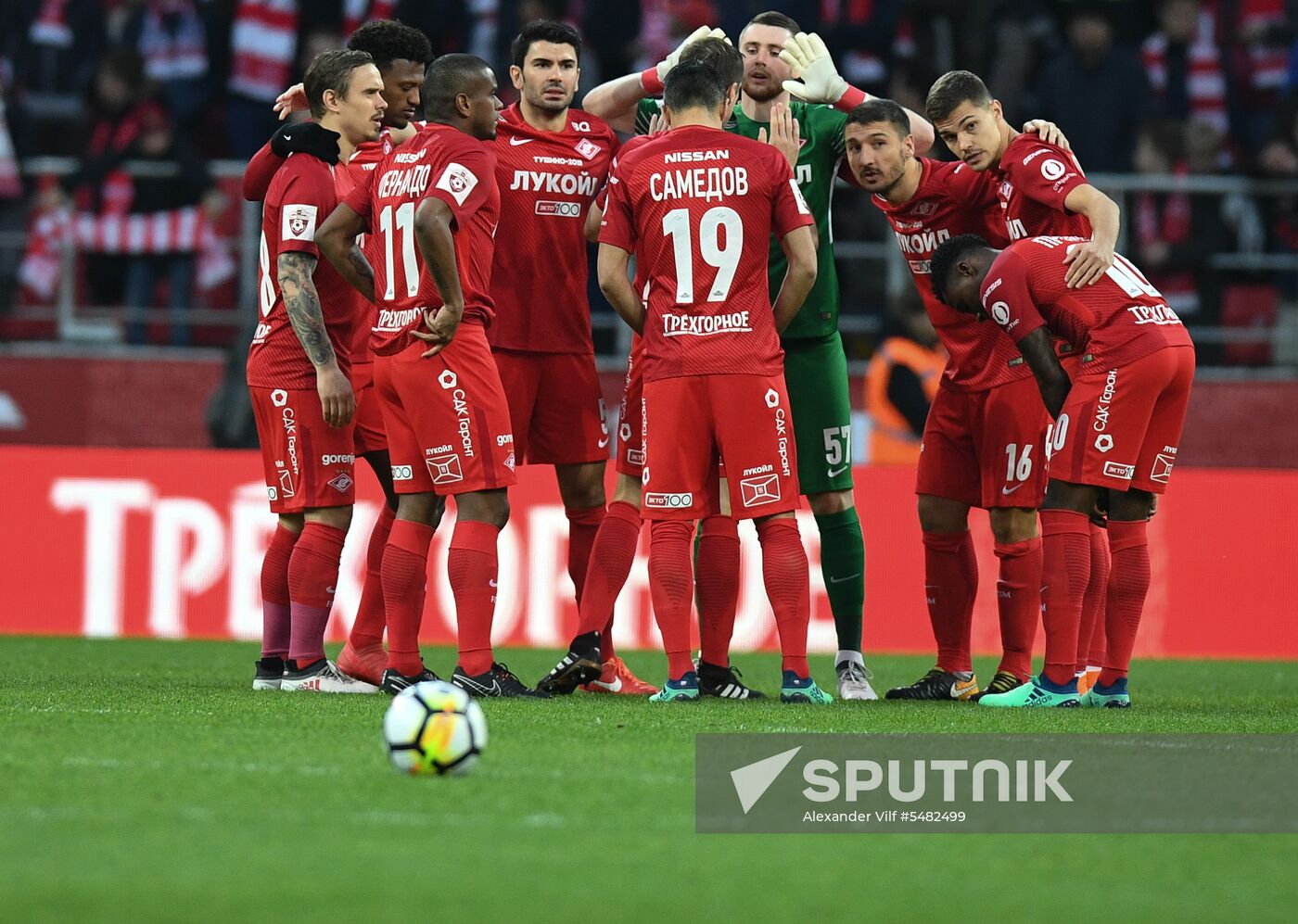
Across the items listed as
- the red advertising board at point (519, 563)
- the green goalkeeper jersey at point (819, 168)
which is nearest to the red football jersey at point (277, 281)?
the green goalkeeper jersey at point (819, 168)

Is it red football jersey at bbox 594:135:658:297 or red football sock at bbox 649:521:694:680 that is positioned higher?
red football jersey at bbox 594:135:658:297

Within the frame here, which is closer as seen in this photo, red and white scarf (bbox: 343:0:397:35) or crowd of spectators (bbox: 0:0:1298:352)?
crowd of spectators (bbox: 0:0:1298:352)

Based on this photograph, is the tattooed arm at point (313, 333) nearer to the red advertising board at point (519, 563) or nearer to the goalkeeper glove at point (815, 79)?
the goalkeeper glove at point (815, 79)

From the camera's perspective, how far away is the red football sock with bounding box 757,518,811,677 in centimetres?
692

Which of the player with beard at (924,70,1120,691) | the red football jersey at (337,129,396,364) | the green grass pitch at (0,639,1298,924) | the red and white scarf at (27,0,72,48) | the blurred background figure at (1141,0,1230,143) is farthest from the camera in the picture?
the red and white scarf at (27,0,72,48)

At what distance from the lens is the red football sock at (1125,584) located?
710 cm

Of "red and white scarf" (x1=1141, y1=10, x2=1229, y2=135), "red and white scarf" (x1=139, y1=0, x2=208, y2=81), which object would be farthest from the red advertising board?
"red and white scarf" (x1=139, y1=0, x2=208, y2=81)

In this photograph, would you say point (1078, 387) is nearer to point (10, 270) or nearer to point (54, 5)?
point (10, 270)

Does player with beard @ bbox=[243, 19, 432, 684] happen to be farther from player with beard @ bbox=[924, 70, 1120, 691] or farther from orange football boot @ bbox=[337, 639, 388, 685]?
player with beard @ bbox=[924, 70, 1120, 691]

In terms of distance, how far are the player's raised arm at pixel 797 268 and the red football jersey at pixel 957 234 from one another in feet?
→ 2.51

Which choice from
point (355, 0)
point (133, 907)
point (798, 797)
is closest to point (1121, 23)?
point (355, 0)

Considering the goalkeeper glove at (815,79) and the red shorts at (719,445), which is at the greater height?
the goalkeeper glove at (815,79)
